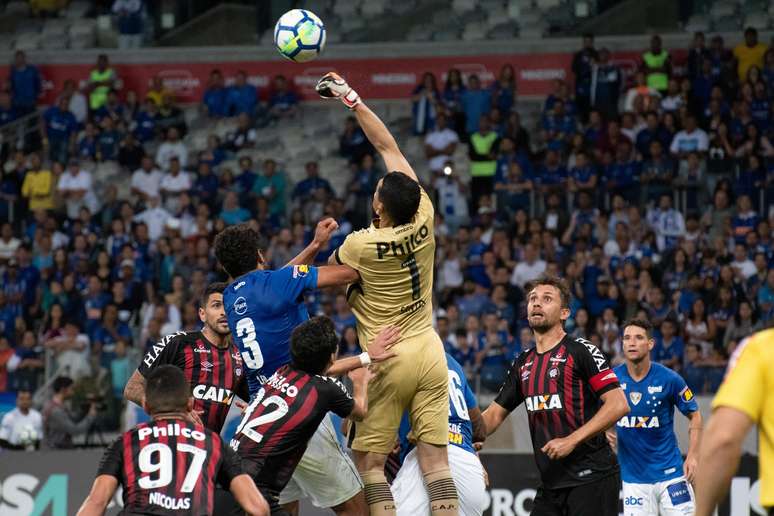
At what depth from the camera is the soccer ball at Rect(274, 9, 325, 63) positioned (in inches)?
381

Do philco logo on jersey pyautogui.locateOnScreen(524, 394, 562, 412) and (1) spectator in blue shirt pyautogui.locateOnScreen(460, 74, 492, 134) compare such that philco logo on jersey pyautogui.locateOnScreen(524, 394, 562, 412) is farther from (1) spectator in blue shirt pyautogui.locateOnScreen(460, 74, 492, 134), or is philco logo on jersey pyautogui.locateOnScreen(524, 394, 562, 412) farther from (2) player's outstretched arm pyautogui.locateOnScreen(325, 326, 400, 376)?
(1) spectator in blue shirt pyautogui.locateOnScreen(460, 74, 492, 134)

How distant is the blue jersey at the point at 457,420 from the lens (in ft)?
30.0

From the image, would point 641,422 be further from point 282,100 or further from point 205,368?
point 282,100

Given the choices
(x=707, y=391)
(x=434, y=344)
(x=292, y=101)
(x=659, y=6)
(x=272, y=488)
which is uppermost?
(x=659, y=6)

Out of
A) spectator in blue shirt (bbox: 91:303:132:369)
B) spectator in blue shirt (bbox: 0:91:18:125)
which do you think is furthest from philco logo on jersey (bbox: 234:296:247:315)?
spectator in blue shirt (bbox: 0:91:18:125)

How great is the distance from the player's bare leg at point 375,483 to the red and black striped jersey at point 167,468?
6.19 feet

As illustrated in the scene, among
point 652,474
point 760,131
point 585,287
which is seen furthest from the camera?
point 760,131

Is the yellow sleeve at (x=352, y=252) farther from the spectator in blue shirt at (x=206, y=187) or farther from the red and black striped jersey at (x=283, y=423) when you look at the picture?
the spectator in blue shirt at (x=206, y=187)

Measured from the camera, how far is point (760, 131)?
21797 mm

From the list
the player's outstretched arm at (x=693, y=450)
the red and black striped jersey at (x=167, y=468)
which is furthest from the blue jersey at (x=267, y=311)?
the player's outstretched arm at (x=693, y=450)

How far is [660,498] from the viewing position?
11.0m

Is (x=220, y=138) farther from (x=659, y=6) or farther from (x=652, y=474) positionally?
(x=652, y=474)

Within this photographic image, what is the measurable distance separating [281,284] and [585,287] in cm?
1122

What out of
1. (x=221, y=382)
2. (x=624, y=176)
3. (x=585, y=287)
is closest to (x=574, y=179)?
(x=624, y=176)
